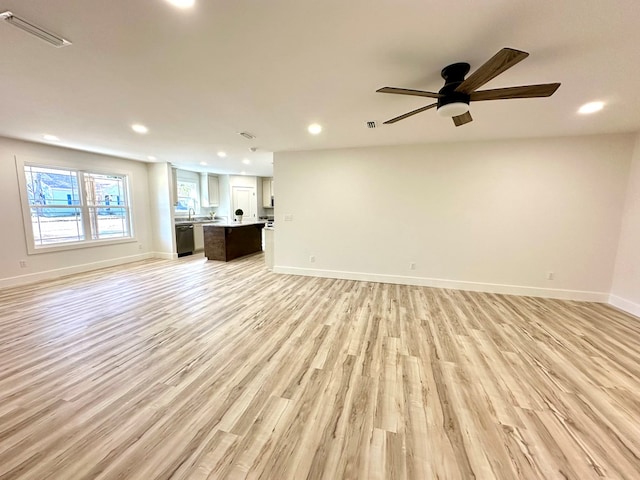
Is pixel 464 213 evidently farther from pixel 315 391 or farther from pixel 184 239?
pixel 184 239

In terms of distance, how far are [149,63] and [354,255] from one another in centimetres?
390

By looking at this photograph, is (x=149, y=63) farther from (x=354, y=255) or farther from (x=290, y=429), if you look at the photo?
(x=354, y=255)

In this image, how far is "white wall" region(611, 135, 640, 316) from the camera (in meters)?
3.44

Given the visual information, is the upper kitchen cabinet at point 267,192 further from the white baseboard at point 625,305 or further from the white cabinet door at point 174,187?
the white baseboard at point 625,305

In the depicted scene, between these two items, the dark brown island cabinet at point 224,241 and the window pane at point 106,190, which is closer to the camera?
the window pane at point 106,190

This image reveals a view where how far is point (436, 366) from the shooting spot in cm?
222

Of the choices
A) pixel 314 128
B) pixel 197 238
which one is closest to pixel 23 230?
pixel 197 238

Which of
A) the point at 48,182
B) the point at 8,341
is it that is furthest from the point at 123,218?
the point at 8,341

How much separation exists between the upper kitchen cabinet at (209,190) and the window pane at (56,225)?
11.6 feet

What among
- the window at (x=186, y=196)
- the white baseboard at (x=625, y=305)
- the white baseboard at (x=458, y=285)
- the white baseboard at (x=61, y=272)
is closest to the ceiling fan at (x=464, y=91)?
the white baseboard at (x=458, y=285)

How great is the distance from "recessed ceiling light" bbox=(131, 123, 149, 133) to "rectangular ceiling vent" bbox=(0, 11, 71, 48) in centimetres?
187

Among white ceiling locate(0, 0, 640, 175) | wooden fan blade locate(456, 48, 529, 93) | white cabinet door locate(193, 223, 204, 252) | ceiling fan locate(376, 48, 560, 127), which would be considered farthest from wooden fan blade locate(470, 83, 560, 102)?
white cabinet door locate(193, 223, 204, 252)

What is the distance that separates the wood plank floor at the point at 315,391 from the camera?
1.37 metres

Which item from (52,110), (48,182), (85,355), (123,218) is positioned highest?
(52,110)
